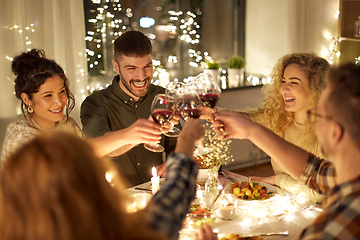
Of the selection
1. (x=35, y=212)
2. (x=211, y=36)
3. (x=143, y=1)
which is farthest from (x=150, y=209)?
(x=211, y=36)

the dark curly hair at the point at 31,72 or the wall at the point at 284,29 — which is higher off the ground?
the wall at the point at 284,29

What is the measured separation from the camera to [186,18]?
13.1ft

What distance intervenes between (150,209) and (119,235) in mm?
164

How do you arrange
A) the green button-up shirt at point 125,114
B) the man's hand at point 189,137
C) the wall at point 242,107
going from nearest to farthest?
the man's hand at point 189,137
the green button-up shirt at point 125,114
the wall at point 242,107

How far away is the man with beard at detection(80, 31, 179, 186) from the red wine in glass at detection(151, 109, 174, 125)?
25.6 inches

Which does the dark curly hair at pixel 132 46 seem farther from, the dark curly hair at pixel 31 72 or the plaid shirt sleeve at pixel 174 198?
the plaid shirt sleeve at pixel 174 198

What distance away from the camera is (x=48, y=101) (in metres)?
1.87

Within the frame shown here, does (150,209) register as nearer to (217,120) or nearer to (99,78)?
(217,120)

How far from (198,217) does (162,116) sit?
0.44 meters

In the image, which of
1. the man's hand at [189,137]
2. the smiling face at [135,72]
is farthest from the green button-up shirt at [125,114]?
the man's hand at [189,137]

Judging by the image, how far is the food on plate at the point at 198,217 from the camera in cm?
141

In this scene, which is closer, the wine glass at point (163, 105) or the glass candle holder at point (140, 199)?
the wine glass at point (163, 105)

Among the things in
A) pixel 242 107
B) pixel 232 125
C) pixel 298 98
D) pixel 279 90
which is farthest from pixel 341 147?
pixel 242 107

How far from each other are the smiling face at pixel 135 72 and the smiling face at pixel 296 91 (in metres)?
0.86
